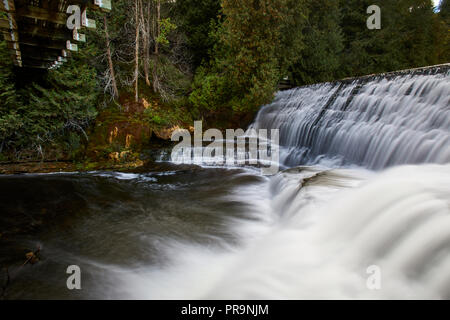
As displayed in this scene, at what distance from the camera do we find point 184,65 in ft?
45.9

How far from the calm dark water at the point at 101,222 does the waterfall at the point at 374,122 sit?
2.90 metres

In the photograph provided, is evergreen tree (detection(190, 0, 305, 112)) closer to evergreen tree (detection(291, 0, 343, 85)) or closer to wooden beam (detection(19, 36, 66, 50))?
evergreen tree (detection(291, 0, 343, 85))

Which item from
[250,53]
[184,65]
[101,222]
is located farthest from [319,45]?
[101,222]

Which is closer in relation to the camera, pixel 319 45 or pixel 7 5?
pixel 7 5

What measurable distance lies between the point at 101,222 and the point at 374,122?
7.23 meters

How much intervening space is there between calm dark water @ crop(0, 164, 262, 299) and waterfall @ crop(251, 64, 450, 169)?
290 cm

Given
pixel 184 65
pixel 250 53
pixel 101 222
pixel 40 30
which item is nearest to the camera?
pixel 101 222

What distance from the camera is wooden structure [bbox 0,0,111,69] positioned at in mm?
4801

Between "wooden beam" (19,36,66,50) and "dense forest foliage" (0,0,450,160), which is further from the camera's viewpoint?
"dense forest foliage" (0,0,450,160)

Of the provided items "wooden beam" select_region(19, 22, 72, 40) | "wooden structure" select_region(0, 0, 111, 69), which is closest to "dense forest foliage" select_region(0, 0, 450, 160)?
"wooden structure" select_region(0, 0, 111, 69)

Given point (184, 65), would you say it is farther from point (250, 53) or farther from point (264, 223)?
point (264, 223)

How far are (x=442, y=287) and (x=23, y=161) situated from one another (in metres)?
9.53
